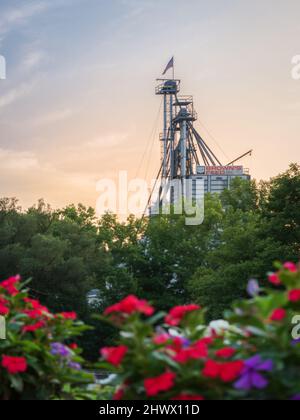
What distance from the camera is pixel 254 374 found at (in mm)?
5746

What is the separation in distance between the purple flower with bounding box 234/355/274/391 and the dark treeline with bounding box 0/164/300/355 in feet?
116

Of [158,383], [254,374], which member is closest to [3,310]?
[158,383]

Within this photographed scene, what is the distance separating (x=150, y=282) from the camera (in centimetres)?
5353

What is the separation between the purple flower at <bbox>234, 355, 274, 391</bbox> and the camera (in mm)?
5684

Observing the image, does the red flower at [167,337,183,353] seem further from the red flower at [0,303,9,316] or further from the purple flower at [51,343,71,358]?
the red flower at [0,303,9,316]

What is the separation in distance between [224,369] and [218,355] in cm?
36

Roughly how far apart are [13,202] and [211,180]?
48503mm

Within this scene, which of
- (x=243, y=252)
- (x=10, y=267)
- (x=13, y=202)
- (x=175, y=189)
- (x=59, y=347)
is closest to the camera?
(x=59, y=347)

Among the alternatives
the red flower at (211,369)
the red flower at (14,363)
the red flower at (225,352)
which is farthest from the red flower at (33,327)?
the red flower at (211,369)

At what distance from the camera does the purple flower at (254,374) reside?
18.6ft

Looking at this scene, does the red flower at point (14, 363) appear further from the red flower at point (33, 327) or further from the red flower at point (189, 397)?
the red flower at point (189, 397)

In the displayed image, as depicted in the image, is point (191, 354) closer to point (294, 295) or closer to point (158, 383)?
point (158, 383)

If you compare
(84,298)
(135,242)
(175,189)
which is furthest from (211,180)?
(84,298)
